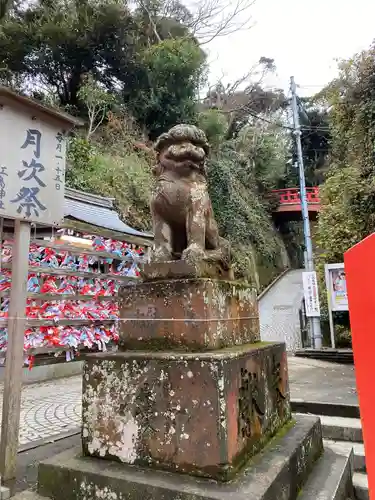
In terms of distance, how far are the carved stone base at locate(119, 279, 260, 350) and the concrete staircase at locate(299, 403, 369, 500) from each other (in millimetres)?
1454

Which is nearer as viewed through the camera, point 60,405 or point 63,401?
point 60,405

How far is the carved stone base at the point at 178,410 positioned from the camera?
197cm

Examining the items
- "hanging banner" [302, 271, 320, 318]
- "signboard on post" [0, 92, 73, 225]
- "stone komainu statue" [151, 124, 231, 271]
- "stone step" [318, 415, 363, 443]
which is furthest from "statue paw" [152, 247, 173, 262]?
"hanging banner" [302, 271, 320, 318]

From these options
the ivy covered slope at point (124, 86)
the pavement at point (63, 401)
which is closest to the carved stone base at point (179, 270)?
the pavement at point (63, 401)

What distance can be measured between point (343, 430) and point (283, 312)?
1204cm

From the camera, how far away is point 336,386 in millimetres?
5551

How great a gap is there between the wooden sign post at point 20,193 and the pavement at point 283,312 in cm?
825

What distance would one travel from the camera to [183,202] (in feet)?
8.98

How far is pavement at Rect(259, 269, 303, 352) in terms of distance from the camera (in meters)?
12.7

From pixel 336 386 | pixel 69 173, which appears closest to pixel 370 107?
pixel 336 386

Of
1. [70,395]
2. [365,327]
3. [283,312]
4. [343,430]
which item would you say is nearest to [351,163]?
[283,312]

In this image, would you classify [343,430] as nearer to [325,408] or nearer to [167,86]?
[325,408]

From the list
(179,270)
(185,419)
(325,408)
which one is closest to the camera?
(185,419)

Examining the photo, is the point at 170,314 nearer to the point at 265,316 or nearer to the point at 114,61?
the point at 265,316
